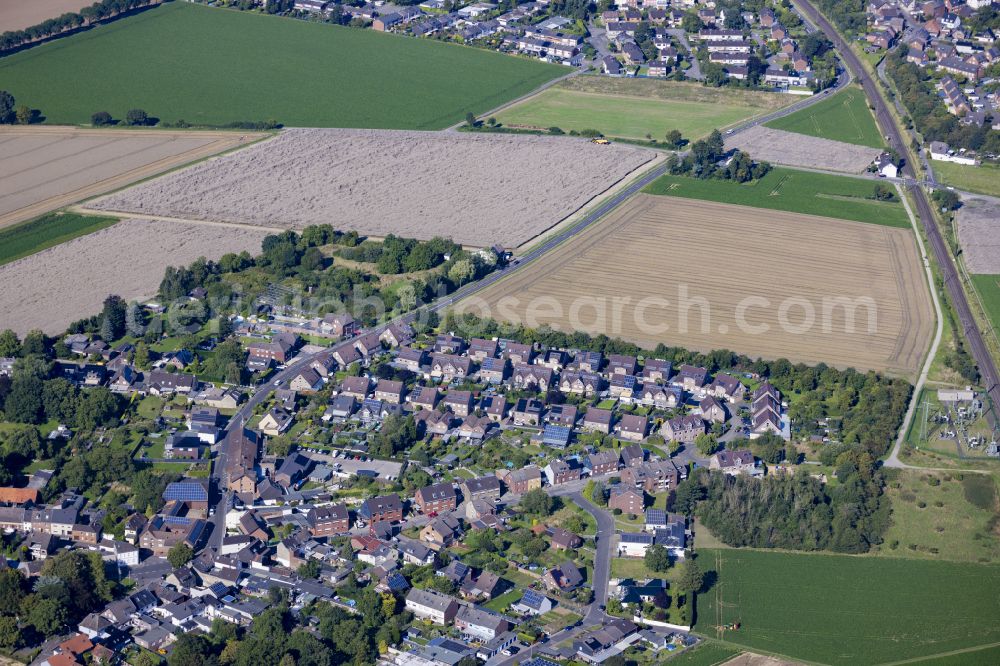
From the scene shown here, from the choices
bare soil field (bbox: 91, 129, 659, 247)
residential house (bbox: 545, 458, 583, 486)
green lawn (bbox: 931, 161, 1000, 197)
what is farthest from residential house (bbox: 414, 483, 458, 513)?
green lawn (bbox: 931, 161, 1000, 197)

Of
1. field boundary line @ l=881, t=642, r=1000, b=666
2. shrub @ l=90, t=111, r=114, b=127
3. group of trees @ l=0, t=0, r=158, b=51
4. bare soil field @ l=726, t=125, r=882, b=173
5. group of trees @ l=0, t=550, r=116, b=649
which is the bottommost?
field boundary line @ l=881, t=642, r=1000, b=666

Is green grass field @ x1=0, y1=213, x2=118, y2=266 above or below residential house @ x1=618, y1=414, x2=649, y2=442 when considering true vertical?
above

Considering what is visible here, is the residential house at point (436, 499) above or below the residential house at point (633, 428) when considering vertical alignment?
below

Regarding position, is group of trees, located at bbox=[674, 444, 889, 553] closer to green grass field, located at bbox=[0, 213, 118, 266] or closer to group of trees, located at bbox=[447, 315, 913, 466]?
group of trees, located at bbox=[447, 315, 913, 466]

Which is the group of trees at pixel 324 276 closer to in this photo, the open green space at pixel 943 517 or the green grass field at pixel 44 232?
the green grass field at pixel 44 232

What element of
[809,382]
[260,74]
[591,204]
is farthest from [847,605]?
[260,74]

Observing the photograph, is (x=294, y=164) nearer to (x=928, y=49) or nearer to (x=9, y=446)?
(x=9, y=446)

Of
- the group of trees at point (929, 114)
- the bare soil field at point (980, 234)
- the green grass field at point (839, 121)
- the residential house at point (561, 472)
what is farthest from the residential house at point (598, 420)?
the group of trees at point (929, 114)
